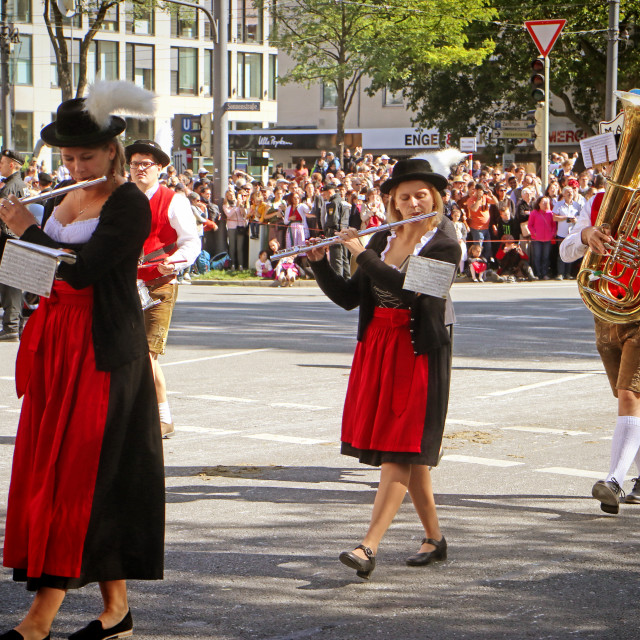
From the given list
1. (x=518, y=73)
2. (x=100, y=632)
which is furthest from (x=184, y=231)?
(x=518, y=73)

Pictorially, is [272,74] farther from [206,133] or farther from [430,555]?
[430,555]

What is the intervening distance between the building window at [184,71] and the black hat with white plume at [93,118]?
231 feet

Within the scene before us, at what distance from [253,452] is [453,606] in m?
3.33

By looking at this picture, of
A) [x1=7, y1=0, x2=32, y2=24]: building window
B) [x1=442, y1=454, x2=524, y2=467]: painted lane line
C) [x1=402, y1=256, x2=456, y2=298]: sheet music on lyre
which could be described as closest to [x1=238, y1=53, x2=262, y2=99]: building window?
[x1=7, y1=0, x2=32, y2=24]: building window

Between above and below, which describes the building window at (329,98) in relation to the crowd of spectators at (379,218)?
above

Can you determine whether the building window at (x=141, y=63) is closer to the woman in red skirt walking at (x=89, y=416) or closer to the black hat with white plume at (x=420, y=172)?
the black hat with white plume at (x=420, y=172)

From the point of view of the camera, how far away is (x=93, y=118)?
4371mm

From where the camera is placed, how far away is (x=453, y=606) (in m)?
4.87

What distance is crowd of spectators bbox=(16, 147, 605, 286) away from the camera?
22.8 m

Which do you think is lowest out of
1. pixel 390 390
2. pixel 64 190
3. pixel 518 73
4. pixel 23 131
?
pixel 390 390

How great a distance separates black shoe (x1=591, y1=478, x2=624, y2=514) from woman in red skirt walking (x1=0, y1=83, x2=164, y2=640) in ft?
9.07

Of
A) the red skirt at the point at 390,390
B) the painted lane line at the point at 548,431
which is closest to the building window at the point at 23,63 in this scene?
the painted lane line at the point at 548,431

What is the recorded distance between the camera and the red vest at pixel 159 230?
8383mm

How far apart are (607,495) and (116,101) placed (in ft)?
11.1
